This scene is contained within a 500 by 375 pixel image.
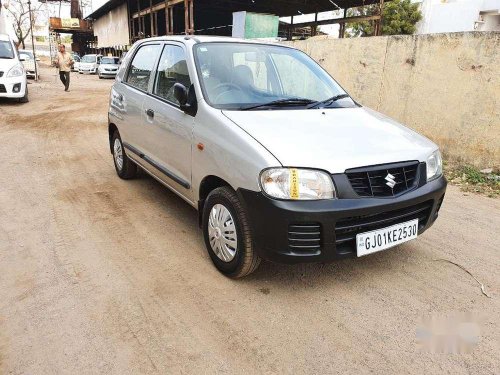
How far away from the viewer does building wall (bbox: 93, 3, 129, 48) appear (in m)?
25.6

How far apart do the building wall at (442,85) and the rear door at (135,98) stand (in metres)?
4.11

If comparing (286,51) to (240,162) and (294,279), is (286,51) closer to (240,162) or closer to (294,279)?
(240,162)

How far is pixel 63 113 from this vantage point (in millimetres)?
10625

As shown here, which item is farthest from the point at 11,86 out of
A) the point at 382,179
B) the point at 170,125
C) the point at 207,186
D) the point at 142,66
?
the point at 382,179

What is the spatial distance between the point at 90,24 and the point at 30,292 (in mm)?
47725

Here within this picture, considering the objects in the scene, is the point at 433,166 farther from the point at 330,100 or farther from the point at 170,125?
the point at 170,125

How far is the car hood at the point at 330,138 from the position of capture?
242 cm

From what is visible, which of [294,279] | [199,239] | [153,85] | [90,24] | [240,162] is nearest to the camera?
[240,162]

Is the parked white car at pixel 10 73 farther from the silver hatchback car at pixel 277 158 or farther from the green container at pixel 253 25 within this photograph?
the silver hatchback car at pixel 277 158

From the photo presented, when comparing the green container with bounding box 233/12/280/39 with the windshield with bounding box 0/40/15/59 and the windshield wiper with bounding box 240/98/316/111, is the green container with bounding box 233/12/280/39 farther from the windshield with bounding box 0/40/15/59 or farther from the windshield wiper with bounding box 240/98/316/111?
the windshield wiper with bounding box 240/98/316/111

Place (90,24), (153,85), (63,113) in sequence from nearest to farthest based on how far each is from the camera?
1. (153,85)
2. (63,113)
3. (90,24)

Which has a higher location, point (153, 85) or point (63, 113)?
point (153, 85)

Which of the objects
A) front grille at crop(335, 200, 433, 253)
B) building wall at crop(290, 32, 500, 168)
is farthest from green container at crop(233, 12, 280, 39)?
front grille at crop(335, 200, 433, 253)

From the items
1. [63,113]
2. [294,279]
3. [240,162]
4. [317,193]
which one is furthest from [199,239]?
[63,113]
